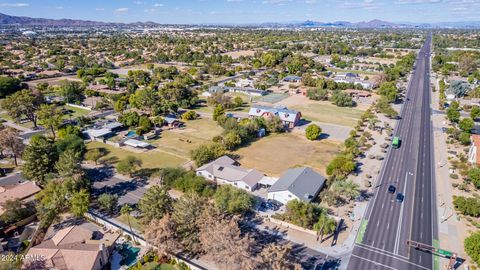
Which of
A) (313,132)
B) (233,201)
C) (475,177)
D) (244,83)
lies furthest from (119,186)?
(244,83)

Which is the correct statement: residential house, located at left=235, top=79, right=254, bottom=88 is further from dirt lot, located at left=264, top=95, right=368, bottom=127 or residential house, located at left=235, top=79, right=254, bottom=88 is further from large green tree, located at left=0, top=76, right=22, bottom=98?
large green tree, located at left=0, top=76, right=22, bottom=98

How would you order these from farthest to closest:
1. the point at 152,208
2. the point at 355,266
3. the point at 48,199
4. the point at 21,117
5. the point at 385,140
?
the point at 21,117 < the point at 385,140 < the point at 48,199 < the point at 152,208 < the point at 355,266

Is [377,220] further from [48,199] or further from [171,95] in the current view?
[171,95]

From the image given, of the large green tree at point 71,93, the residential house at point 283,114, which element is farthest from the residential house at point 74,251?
the large green tree at point 71,93

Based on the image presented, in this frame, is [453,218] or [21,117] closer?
[453,218]

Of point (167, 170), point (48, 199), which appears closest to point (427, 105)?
point (167, 170)

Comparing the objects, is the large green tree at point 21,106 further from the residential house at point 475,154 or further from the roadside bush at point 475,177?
the residential house at point 475,154

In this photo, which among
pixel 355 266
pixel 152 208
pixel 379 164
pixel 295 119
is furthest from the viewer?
pixel 295 119

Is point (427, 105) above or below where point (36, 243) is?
above
